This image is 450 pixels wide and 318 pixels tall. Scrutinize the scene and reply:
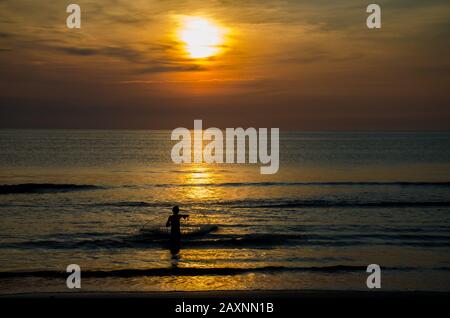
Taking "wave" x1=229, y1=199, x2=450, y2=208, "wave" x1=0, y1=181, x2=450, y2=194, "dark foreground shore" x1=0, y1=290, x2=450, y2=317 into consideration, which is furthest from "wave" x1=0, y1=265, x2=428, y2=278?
"wave" x1=0, y1=181, x2=450, y2=194

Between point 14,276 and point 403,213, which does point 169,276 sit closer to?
point 14,276

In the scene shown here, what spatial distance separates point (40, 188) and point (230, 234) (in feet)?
75.7

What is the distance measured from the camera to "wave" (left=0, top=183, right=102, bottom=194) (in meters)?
37.5

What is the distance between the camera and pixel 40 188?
3912 cm

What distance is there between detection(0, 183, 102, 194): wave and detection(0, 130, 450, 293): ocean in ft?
0.27

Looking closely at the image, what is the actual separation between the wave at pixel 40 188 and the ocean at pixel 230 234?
83mm

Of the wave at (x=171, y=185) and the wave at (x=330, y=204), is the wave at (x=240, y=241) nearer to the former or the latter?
the wave at (x=330, y=204)

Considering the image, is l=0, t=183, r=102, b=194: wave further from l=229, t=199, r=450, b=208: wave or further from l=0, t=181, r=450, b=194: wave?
l=229, t=199, r=450, b=208: wave

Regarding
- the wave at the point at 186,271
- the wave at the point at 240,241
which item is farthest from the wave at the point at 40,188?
the wave at the point at 186,271

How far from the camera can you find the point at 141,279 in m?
14.1

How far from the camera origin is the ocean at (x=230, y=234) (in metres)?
14.3
